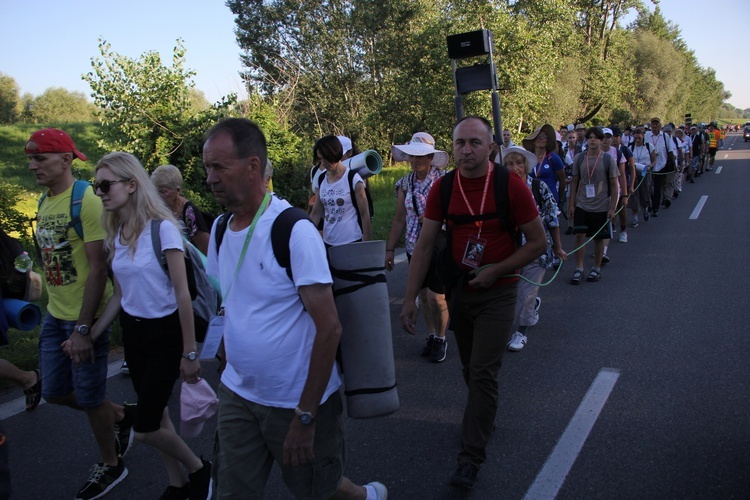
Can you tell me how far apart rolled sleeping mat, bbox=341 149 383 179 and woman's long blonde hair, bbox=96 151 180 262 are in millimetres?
2046

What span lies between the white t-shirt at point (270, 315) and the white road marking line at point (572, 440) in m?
1.61

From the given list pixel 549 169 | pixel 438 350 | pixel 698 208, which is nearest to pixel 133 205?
pixel 438 350

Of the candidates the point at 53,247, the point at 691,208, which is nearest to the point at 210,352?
the point at 53,247

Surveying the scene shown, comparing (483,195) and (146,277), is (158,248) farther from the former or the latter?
(483,195)

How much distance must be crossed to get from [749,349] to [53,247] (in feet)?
17.2

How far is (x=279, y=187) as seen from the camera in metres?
12.1

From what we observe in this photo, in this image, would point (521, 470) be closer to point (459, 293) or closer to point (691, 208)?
point (459, 293)

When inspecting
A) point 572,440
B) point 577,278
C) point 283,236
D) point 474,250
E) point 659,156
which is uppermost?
point 283,236

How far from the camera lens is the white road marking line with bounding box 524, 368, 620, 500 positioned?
10.2ft

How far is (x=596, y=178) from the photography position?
299 inches

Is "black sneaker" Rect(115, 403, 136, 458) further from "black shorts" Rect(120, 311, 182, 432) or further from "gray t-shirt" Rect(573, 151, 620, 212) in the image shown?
"gray t-shirt" Rect(573, 151, 620, 212)

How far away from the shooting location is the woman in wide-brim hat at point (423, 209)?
4941 millimetres

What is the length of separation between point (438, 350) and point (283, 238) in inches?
129

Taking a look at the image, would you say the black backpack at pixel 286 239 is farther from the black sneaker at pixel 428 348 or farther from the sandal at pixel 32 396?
the sandal at pixel 32 396
